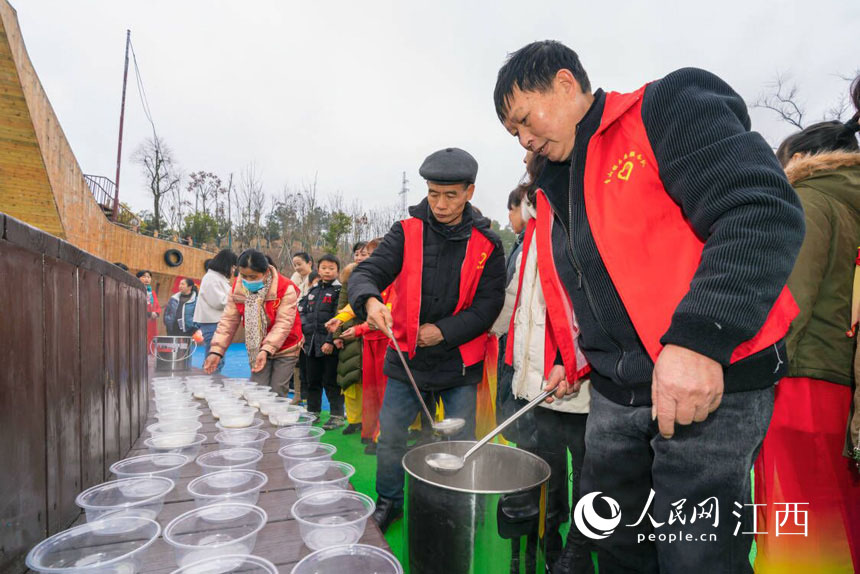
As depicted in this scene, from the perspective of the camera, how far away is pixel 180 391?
2.69 metres

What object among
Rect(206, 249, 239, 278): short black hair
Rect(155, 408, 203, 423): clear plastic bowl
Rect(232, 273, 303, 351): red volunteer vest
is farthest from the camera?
Rect(206, 249, 239, 278): short black hair

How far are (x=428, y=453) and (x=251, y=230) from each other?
114ft

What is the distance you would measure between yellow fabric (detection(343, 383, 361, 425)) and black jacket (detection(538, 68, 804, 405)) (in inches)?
149

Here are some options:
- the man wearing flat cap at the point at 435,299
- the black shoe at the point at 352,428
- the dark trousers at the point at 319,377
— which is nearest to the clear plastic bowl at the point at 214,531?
the man wearing flat cap at the point at 435,299

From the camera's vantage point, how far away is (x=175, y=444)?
5.36 ft

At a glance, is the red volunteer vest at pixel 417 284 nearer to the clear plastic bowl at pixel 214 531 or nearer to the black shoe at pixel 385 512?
the black shoe at pixel 385 512

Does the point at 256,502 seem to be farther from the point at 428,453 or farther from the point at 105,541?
the point at 428,453

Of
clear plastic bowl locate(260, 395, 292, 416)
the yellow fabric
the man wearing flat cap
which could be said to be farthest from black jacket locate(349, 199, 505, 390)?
the yellow fabric

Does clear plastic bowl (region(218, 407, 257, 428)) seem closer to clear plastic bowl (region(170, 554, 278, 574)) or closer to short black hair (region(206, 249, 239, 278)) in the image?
clear plastic bowl (region(170, 554, 278, 574))

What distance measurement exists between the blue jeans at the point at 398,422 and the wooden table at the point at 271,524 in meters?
0.83

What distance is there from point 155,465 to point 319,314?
357cm

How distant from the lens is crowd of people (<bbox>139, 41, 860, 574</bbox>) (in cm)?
93

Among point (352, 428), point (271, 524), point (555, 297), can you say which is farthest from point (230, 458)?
point (352, 428)

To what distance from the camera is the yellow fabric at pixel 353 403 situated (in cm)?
475
